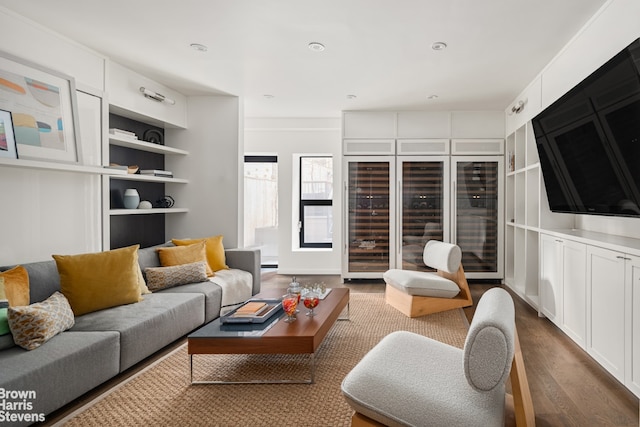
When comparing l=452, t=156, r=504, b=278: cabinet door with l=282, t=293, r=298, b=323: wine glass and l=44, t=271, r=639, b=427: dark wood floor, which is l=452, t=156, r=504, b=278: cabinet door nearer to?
l=44, t=271, r=639, b=427: dark wood floor

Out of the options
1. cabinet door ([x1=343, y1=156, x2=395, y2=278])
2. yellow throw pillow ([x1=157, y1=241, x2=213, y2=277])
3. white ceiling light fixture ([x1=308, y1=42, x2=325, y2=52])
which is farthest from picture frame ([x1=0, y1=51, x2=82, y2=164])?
cabinet door ([x1=343, y1=156, x2=395, y2=278])

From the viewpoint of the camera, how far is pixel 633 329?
212 cm

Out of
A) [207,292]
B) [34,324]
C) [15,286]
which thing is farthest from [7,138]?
[207,292]

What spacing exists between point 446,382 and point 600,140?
1.91m

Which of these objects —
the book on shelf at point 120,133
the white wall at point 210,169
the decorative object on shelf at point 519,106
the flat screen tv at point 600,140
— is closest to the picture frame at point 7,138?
the book on shelf at point 120,133

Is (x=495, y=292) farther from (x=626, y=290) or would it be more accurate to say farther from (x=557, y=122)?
(x=557, y=122)

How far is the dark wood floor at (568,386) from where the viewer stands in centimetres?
199

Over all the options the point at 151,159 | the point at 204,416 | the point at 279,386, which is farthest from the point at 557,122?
the point at 151,159

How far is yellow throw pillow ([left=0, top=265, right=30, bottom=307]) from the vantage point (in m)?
2.23

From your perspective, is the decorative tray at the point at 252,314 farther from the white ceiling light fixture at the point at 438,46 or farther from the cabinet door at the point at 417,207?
the cabinet door at the point at 417,207

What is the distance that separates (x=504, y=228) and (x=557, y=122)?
265cm

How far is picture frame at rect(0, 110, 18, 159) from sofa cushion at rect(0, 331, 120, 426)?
1317 mm

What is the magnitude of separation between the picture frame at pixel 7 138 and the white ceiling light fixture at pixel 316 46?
7.54 feet

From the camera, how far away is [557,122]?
303 cm
